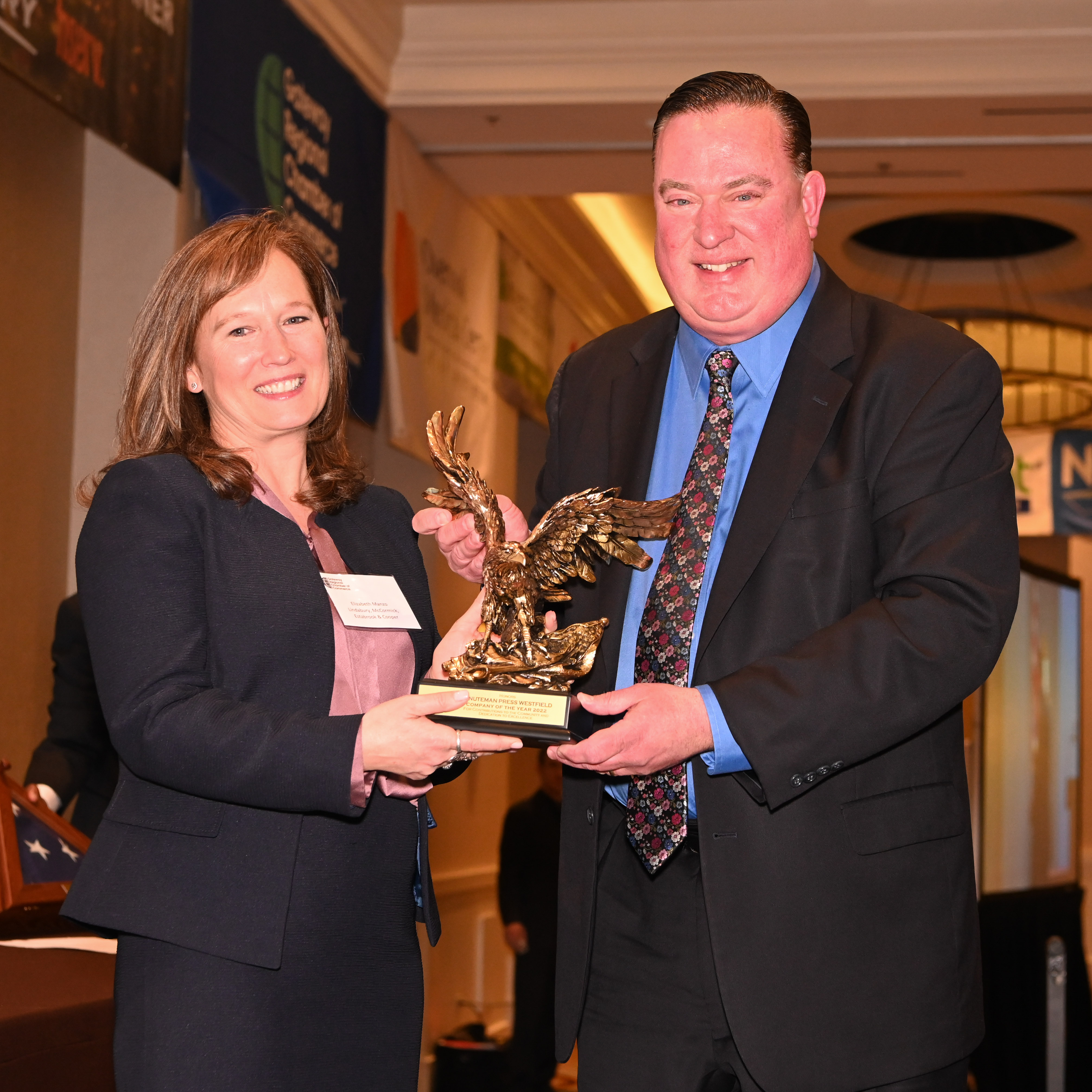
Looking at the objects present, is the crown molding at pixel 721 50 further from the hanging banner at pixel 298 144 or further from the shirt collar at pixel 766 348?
the shirt collar at pixel 766 348

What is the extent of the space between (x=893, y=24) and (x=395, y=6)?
2.21 metres

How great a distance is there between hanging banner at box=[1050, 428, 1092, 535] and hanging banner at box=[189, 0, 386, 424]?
6.52 meters

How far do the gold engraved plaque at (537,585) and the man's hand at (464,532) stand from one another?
41mm

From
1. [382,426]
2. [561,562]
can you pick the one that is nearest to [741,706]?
[561,562]

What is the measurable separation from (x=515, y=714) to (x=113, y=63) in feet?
9.53

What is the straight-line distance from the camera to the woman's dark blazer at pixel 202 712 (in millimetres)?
1697

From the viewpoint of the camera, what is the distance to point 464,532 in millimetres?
2234

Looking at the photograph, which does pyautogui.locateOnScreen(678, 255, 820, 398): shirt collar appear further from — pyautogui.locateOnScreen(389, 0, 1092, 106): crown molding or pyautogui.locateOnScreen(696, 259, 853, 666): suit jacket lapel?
pyautogui.locateOnScreen(389, 0, 1092, 106): crown molding

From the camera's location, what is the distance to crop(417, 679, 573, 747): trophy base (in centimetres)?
172

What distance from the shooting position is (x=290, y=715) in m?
1.75

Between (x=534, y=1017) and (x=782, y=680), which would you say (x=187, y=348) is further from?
(x=534, y=1017)

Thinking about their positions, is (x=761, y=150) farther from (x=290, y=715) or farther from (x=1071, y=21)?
(x=1071, y=21)

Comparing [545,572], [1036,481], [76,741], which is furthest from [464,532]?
[1036,481]

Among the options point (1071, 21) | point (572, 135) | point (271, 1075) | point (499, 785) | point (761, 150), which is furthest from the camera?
point (499, 785)
